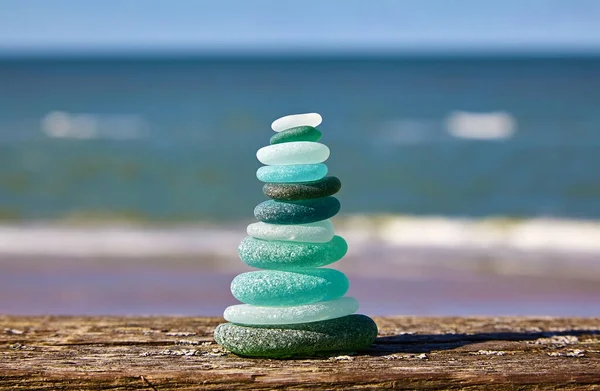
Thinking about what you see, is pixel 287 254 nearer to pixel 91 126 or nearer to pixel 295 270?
pixel 295 270

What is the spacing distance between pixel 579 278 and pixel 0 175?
1251cm

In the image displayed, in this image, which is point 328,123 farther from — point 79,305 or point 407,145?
point 79,305

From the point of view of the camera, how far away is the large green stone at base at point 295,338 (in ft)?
10.9

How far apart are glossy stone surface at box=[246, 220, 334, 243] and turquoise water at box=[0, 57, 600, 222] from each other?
882 centimetres

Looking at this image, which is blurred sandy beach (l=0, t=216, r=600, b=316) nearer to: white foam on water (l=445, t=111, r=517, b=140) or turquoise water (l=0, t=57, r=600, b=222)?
turquoise water (l=0, t=57, r=600, b=222)

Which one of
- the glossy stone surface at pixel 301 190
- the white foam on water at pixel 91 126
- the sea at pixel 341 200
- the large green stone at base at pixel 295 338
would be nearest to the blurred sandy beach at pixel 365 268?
the sea at pixel 341 200

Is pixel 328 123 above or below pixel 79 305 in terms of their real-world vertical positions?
above

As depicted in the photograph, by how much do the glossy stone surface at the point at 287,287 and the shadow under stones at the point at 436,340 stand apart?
0.35m

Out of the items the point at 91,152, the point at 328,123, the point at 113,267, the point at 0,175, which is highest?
the point at 328,123

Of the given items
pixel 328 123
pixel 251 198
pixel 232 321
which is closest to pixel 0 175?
pixel 251 198

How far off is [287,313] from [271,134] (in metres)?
20.4

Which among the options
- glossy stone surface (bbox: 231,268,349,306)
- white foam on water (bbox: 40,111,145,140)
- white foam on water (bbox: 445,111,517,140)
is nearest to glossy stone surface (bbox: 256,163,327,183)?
glossy stone surface (bbox: 231,268,349,306)

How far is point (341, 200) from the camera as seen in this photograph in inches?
552

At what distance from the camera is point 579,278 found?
8273 mm
